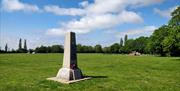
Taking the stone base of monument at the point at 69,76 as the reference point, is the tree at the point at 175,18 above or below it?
above

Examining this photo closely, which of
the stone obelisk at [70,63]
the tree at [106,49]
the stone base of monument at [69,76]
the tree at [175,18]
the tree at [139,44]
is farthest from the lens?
the tree at [106,49]

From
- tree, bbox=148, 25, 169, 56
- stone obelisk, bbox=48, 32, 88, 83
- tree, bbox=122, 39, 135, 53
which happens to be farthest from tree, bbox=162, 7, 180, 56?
tree, bbox=122, 39, 135, 53

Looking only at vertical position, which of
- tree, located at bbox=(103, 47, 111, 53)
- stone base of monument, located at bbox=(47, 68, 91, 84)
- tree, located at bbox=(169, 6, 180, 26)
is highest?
tree, located at bbox=(169, 6, 180, 26)

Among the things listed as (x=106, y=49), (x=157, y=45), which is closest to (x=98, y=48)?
(x=106, y=49)

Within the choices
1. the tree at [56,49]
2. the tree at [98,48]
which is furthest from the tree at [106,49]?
the tree at [56,49]

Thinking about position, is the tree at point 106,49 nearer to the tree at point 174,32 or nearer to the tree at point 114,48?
the tree at point 114,48

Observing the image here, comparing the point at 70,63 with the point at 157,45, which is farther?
the point at 157,45

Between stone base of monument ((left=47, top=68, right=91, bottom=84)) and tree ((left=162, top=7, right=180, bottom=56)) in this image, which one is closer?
stone base of monument ((left=47, top=68, right=91, bottom=84))

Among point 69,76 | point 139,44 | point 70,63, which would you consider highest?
point 139,44

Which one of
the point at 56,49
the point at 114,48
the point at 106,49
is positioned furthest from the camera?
the point at 106,49

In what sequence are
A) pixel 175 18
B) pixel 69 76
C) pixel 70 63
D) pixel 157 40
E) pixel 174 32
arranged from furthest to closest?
pixel 157 40 → pixel 175 18 → pixel 174 32 → pixel 70 63 → pixel 69 76

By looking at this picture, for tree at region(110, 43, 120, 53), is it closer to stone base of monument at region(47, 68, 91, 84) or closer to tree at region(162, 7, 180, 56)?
tree at region(162, 7, 180, 56)

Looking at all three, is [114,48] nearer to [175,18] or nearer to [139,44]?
[139,44]

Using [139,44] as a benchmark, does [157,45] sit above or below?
below
